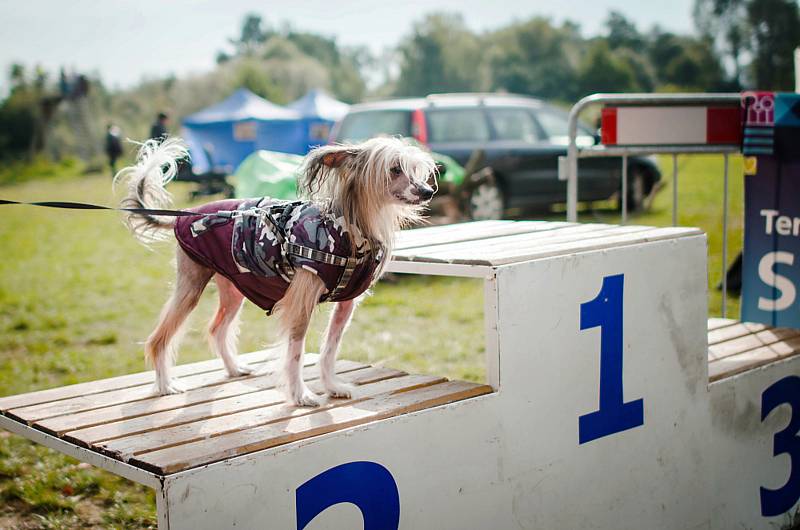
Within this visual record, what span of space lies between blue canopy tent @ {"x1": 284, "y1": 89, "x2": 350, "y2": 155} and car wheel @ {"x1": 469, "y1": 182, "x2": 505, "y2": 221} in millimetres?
16324

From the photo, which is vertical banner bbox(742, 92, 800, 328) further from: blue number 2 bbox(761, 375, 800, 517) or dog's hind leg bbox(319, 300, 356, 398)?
dog's hind leg bbox(319, 300, 356, 398)

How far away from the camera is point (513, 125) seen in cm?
1322

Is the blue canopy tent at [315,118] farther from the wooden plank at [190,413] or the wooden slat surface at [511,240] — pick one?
the wooden plank at [190,413]

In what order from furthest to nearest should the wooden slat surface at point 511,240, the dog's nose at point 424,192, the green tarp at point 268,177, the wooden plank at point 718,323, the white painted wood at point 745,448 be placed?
1. the green tarp at point 268,177
2. the wooden plank at point 718,323
3. the white painted wood at point 745,448
4. the wooden slat surface at point 511,240
5. the dog's nose at point 424,192

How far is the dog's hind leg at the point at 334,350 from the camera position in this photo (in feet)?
10.5

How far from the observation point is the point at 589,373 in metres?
3.36

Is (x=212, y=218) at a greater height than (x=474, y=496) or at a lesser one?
greater

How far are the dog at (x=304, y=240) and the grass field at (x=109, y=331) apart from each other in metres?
0.97

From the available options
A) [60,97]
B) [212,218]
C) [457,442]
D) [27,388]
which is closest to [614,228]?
[457,442]

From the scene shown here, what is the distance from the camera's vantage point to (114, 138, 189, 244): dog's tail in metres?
3.40

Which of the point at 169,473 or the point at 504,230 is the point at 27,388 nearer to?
the point at 504,230

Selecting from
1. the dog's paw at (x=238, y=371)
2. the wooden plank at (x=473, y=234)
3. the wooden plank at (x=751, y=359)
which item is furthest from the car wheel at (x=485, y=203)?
the dog's paw at (x=238, y=371)

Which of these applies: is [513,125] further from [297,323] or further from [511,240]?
[297,323]

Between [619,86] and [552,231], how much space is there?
58264mm
